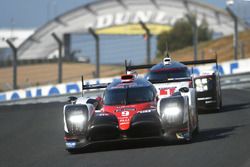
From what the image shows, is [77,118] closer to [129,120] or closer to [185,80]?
[129,120]

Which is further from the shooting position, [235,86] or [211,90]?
[235,86]

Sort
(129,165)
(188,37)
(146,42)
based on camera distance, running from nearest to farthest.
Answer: (129,165) → (146,42) → (188,37)

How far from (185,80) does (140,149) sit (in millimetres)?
3439

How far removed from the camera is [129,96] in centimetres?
1541

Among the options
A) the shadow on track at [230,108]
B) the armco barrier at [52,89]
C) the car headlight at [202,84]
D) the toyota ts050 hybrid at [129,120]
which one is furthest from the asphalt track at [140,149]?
the armco barrier at [52,89]

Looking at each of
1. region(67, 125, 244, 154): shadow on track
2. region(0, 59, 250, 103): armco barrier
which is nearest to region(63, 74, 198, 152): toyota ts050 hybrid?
region(67, 125, 244, 154): shadow on track

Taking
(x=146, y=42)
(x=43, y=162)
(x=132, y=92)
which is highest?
(x=146, y=42)

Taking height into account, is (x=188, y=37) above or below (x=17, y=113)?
above

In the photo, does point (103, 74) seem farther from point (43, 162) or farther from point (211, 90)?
point (43, 162)

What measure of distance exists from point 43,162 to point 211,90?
9610 millimetres

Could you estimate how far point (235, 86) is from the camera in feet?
110

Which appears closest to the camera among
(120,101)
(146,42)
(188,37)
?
(120,101)

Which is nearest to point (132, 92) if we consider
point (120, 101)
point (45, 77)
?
point (120, 101)

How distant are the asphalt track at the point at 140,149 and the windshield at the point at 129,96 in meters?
0.77
